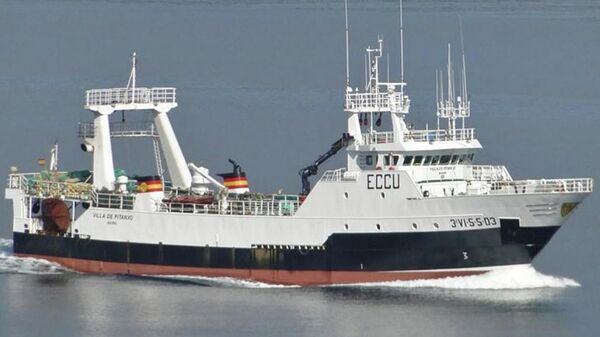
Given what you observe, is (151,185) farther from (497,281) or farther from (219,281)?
(497,281)

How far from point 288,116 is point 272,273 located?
3361cm

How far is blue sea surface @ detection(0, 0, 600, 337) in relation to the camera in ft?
195

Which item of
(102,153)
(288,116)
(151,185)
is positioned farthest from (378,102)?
(288,116)

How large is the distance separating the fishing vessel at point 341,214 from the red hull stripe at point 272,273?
0.15 ft

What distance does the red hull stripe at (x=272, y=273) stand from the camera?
62438 mm

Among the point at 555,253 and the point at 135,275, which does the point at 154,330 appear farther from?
the point at 555,253

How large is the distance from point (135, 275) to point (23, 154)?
21808mm

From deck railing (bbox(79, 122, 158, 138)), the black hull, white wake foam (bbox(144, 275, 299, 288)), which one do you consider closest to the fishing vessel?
A: the black hull

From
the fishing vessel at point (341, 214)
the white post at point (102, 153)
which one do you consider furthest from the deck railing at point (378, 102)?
the white post at point (102, 153)

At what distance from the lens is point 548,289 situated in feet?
204

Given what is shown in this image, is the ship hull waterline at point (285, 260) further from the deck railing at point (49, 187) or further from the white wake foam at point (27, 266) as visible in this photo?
the deck railing at point (49, 187)

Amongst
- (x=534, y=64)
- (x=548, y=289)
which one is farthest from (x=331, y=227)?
(x=534, y=64)

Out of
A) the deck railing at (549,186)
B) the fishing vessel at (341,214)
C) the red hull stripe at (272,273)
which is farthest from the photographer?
the red hull stripe at (272,273)

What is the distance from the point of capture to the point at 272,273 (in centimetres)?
6438
